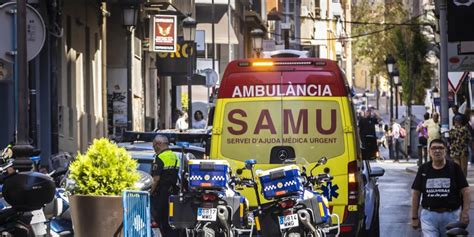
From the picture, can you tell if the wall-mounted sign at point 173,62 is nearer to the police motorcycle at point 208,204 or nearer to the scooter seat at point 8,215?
the police motorcycle at point 208,204

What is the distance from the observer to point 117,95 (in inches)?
1547

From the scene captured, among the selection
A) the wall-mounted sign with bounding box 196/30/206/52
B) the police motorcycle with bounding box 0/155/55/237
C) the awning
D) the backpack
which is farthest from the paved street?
the awning

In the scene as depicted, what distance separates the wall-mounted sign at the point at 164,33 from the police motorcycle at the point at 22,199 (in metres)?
28.9

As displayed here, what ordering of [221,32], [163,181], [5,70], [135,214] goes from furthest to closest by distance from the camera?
1. [221,32]
2. [5,70]
3. [163,181]
4. [135,214]

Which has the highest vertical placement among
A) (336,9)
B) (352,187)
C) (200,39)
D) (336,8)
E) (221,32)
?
(336,8)

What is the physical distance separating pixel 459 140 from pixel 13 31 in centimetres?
1610

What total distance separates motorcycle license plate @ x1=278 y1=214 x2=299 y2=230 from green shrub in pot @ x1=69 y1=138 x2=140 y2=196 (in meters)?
1.60

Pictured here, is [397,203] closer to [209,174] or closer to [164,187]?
[164,187]

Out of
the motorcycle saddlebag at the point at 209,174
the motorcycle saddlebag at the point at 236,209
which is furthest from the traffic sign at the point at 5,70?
the motorcycle saddlebag at the point at 236,209

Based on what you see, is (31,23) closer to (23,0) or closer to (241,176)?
(23,0)

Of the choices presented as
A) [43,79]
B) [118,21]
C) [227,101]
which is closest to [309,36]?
[118,21]

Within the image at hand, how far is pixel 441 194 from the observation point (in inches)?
523

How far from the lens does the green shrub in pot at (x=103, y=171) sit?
1409cm

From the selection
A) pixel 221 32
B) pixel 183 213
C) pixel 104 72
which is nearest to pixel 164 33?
pixel 104 72
